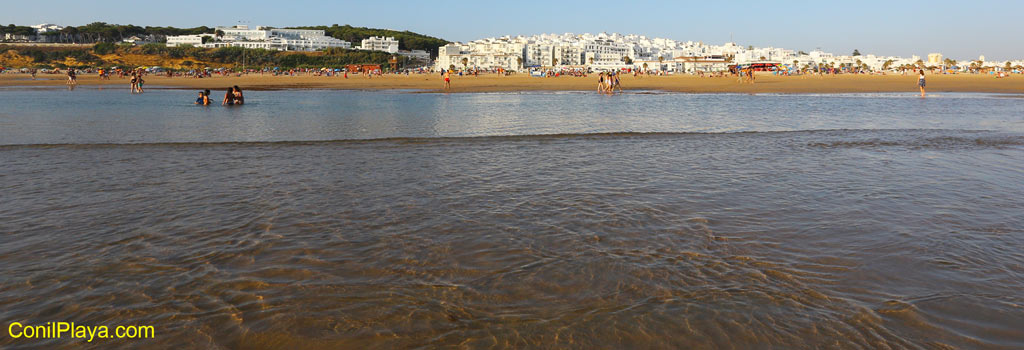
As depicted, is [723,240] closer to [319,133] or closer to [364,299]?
[364,299]

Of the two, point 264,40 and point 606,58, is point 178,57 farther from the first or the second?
point 606,58

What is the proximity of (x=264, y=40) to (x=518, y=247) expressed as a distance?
182m

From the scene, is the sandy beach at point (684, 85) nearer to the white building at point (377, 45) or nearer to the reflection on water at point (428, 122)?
the reflection on water at point (428, 122)

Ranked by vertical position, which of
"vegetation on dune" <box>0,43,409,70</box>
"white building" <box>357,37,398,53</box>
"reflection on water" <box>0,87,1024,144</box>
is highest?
"white building" <box>357,37,398,53</box>

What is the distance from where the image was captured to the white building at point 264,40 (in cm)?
16112

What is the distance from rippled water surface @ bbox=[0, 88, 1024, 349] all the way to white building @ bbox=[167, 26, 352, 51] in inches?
6551

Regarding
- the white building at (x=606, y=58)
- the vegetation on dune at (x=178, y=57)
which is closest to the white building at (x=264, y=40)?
the vegetation on dune at (x=178, y=57)

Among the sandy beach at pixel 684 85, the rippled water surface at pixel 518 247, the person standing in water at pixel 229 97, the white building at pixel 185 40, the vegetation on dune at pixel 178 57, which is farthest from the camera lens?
the white building at pixel 185 40

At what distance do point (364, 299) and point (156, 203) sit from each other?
172 inches

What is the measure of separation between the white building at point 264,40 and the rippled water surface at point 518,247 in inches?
6551

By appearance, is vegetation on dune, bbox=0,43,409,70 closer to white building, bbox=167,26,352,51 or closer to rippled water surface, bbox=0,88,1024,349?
white building, bbox=167,26,352,51

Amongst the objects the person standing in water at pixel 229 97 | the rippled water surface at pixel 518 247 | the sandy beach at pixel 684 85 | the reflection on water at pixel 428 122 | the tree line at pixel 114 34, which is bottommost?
the rippled water surface at pixel 518 247

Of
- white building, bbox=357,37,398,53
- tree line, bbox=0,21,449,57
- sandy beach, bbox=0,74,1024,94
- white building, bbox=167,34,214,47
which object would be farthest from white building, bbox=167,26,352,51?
sandy beach, bbox=0,74,1024,94

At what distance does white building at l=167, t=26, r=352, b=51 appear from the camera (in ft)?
529
